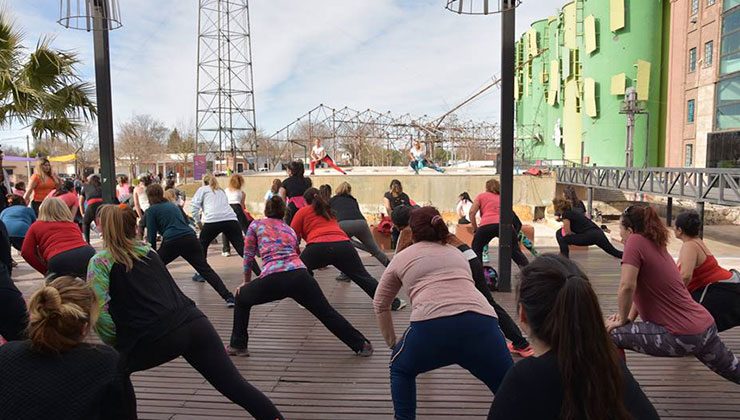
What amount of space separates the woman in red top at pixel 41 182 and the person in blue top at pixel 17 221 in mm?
1387

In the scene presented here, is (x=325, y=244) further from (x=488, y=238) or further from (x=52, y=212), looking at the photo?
(x=488, y=238)

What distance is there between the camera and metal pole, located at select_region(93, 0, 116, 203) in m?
6.13

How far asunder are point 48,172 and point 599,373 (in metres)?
10.4

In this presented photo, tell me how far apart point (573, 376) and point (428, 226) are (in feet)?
5.70

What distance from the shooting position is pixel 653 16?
36188 mm

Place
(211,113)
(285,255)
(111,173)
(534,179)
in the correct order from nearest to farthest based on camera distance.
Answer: (285,255) < (111,173) < (534,179) < (211,113)

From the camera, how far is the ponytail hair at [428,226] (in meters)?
3.33

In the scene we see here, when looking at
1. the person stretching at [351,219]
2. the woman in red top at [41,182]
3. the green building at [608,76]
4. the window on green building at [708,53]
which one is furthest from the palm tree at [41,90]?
the window on green building at [708,53]

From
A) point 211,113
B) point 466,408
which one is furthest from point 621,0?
point 466,408

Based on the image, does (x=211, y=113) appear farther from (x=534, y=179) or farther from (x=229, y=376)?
(x=229, y=376)

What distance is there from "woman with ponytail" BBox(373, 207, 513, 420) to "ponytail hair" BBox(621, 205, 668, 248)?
133cm

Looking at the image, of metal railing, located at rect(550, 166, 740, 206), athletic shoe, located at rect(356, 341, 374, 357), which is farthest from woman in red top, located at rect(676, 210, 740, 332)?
metal railing, located at rect(550, 166, 740, 206)

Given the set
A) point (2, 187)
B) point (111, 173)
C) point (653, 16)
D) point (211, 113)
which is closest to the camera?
point (111, 173)

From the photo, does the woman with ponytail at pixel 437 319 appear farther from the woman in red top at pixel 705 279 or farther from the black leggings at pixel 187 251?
the black leggings at pixel 187 251
